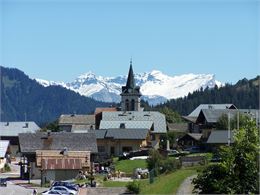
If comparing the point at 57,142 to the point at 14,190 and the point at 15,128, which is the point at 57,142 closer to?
the point at 14,190

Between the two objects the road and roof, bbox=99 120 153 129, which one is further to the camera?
roof, bbox=99 120 153 129

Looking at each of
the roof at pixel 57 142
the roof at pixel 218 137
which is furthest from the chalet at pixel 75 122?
the roof at pixel 57 142

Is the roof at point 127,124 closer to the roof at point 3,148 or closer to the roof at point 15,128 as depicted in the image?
the roof at point 3,148

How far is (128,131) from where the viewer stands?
85.0 metres

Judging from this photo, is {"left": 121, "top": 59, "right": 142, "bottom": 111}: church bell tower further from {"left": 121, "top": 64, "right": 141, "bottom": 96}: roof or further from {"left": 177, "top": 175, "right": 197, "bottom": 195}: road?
{"left": 177, "top": 175, "right": 197, "bottom": 195}: road

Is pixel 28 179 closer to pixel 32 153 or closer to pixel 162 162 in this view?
pixel 32 153

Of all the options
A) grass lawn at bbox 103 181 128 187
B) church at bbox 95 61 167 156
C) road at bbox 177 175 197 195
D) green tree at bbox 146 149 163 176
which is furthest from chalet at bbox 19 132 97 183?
road at bbox 177 175 197 195

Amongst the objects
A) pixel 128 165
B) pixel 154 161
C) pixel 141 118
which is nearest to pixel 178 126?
pixel 141 118

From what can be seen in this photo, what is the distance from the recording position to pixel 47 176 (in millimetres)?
55562

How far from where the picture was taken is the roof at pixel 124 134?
273ft

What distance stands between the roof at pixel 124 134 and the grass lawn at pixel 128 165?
1516 cm

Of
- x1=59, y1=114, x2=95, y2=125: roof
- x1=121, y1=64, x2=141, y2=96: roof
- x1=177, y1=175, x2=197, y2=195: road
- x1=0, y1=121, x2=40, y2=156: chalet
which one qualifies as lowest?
x1=177, y1=175, x2=197, y2=195: road

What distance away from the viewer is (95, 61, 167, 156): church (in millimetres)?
83000

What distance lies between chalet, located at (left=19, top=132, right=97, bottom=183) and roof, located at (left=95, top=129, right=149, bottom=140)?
18.4m
